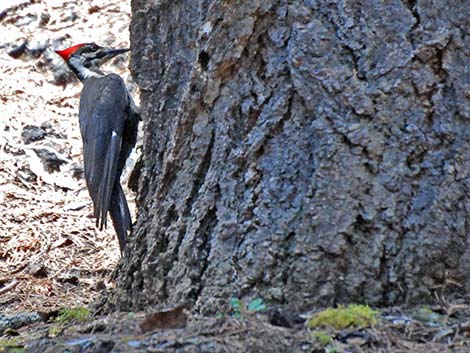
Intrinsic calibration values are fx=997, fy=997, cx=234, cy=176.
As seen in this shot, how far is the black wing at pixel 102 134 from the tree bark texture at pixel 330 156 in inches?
102

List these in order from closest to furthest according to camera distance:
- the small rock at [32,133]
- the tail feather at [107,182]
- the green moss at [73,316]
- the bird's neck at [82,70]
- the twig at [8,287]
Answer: the green moss at [73,316], the twig at [8,287], the tail feather at [107,182], the bird's neck at [82,70], the small rock at [32,133]

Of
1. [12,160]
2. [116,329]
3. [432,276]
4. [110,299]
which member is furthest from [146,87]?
[12,160]

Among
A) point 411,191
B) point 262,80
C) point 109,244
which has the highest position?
point 262,80

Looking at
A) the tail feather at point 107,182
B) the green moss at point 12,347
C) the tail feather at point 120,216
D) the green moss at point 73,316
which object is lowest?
the green moss at point 73,316

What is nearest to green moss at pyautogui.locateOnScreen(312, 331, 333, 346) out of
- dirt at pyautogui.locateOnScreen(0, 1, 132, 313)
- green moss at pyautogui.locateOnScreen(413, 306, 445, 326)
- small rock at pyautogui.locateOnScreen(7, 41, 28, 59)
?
green moss at pyautogui.locateOnScreen(413, 306, 445, 326)

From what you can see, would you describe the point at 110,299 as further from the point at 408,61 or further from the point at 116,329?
the point at 408,61

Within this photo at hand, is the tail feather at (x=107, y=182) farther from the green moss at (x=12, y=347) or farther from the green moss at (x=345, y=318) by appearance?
the green moss at (x=345, y=318)

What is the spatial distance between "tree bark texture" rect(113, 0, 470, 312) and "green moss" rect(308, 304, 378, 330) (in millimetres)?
109

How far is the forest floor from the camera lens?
283cm

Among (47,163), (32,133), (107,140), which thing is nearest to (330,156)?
(107,140)

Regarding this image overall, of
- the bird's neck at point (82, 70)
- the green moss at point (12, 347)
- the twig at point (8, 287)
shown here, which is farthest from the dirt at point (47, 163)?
the green moss at point (12, 347)

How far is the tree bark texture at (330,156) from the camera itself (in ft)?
9.94

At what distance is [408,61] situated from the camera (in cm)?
310

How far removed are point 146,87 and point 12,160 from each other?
3.25 metres
